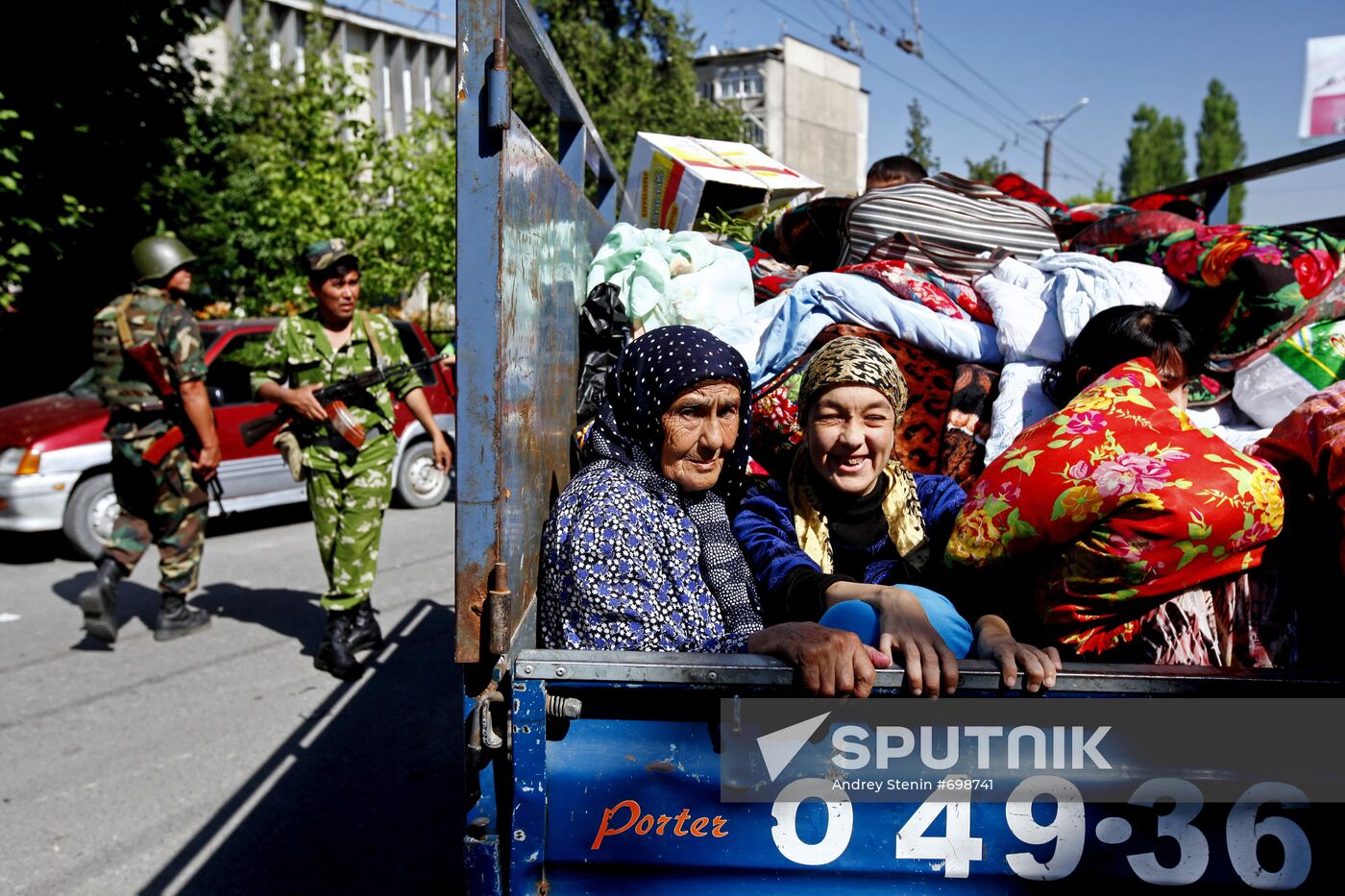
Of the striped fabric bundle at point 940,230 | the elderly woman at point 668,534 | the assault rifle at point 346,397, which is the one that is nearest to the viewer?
the elderly woman at point 668,534

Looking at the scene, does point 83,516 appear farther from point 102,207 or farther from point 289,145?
point 289,145

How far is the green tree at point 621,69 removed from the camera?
2236 centimetres

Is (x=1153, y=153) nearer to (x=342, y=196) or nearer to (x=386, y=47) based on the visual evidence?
(x=386, y=47)

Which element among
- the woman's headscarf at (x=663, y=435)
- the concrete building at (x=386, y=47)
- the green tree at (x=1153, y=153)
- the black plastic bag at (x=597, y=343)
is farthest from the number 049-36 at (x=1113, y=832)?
the green tree at (x=1153, y=153)

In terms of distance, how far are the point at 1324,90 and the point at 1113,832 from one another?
13037mm

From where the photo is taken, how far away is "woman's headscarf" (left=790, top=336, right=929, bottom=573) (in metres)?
2.14

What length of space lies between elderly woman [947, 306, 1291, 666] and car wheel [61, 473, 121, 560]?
6904 millimetres

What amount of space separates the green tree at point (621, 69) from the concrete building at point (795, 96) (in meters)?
17.5

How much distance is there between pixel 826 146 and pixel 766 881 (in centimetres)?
5368

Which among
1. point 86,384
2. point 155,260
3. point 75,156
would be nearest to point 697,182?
point 155,260

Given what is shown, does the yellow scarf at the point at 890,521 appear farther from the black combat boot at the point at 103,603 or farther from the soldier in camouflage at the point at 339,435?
the black combat boot at the point at 103,603

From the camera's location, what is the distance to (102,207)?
8828mm

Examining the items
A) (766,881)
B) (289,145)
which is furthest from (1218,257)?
(289,145)

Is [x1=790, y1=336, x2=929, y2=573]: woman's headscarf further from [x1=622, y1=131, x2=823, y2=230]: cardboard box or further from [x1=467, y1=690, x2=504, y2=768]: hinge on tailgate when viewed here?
[x1=622, y1=131, x2=823, y2=230]: cardboard box
